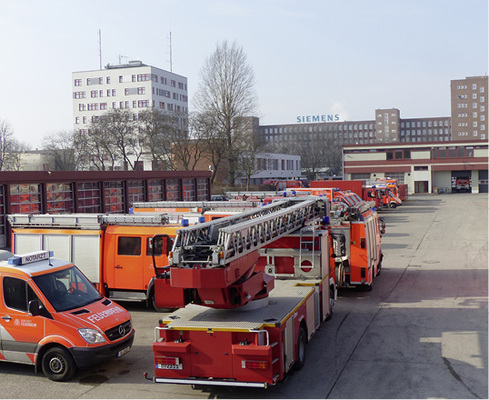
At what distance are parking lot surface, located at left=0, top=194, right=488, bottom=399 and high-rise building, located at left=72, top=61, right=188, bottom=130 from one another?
8279 cm

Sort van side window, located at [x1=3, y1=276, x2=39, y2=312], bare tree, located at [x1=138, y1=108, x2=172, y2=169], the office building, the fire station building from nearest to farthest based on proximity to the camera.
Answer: van side window, located at [x1=3, y1=276, x2=39, y2=312] → bare tree, located at [x1=138, y1=108, x2=172, y2=169] → the fire station building → the office building

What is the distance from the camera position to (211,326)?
25.6 feet

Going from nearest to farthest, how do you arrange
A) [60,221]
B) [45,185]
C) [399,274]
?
1. [60,221]
2. [399,274]
3. [45,185]

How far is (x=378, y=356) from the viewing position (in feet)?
32.2

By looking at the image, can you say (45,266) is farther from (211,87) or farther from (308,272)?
(211,87)

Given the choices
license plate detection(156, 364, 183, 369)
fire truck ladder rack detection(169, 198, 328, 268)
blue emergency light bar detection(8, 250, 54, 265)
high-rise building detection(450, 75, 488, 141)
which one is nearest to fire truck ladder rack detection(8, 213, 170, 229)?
blue emergency light bar detection(8, 250, 54, 265)

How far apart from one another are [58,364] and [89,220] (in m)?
5.21

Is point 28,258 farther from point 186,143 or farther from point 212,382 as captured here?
point 186,143

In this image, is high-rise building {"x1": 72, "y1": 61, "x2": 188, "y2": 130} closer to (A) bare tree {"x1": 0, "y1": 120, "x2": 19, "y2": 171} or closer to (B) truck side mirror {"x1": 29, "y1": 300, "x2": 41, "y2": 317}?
(A) bare tree {"x1": 0, "y1": 120, "x2": 19, "y2": 171}

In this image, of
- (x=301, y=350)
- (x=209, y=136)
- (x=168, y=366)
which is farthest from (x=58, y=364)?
(x=209, y=136)

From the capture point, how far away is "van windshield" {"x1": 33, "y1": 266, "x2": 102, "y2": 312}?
30.5 feet

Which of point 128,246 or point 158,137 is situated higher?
point 158,137

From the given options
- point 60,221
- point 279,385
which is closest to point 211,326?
point 279,385

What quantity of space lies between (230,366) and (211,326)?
60 centimetres
